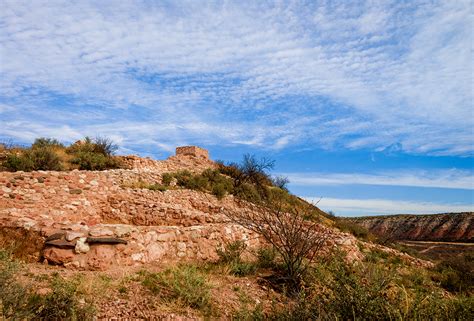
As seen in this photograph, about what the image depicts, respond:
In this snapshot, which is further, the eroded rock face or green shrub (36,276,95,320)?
the eroded rock face

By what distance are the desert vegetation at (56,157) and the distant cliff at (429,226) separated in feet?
88.8

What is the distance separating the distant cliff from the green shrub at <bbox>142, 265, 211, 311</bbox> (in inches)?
1243

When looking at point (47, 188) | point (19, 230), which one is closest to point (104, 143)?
point (47, 188)

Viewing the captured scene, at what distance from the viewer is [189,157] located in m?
25.7

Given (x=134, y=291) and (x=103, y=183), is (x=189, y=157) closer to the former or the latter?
(x=103, y=183)

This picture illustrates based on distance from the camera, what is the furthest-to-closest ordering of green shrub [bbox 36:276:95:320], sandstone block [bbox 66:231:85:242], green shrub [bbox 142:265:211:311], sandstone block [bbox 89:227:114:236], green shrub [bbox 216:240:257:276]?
green shrub [bbox 216:240:257:276] < sandstone block [bbox 89:227:114:236] < sandstone block [bbox 66:231:85:242] < green shrub [bbox 142:265:211:311] < green shrub [bbox 36:276:95:320]

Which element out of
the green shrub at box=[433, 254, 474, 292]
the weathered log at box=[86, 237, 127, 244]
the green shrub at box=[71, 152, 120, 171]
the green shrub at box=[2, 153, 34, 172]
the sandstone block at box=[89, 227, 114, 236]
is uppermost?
the green shrub at box=[71, 152, 120, 171]

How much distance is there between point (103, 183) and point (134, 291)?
7.75 metres

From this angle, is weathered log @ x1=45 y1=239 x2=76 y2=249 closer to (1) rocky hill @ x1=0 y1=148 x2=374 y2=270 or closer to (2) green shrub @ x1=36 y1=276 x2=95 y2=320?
(1) rocky hill @ x1=0 y1=148 x2=374 y2=270

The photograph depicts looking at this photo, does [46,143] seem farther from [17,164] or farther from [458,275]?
[458,275]

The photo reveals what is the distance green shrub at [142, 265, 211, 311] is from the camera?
15.6 ft

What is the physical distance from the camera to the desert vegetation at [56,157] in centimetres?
1305

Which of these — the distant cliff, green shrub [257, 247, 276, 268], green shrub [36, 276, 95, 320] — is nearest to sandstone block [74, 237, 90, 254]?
green shrub [36, 276, 95, 320]

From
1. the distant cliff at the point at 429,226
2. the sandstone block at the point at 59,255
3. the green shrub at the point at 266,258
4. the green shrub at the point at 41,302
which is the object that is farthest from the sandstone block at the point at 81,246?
the distant cliff at the point at 429,226
